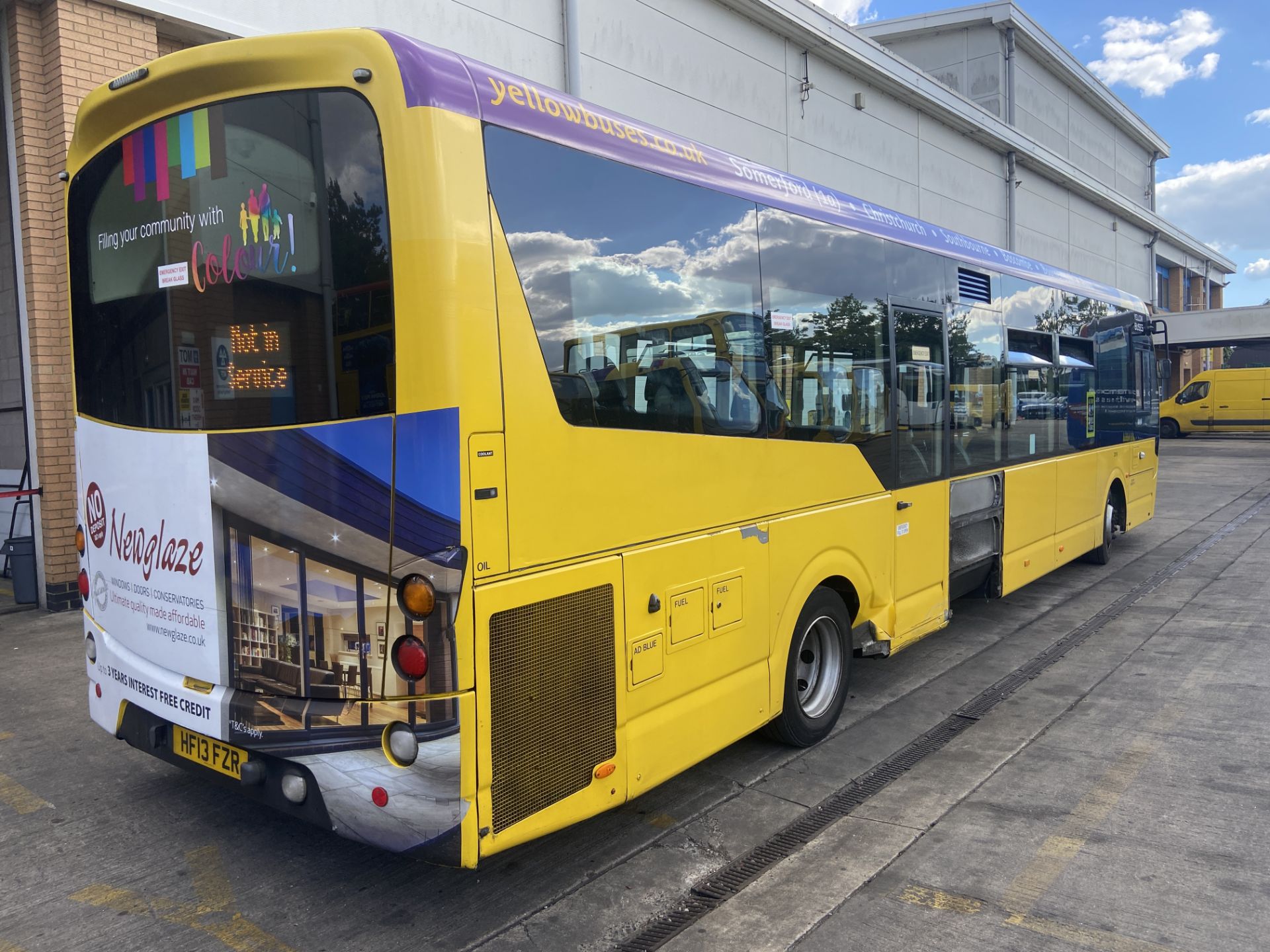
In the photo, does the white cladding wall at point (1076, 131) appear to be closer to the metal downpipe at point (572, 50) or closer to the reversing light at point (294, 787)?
the metal downpipe at point (572, 50)

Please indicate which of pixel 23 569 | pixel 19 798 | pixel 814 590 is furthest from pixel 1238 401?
pixel 19 798

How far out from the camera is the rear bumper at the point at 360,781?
2.87 metres

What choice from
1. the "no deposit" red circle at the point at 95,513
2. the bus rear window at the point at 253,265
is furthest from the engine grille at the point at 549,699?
the "no deposit" red circle at the point at 95,513

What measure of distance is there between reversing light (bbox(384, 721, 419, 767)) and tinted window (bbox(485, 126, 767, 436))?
1229mm

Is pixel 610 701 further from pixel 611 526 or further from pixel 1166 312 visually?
pixel 1166 312

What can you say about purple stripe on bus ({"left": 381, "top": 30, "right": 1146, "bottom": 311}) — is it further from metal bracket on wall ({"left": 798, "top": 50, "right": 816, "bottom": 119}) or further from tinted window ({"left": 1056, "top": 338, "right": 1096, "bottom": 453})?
metal bracket on wall ({"left": 798, "top": 50, "right": 816, "bottom": 119})

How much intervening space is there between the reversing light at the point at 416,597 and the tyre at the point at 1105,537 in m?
9.17

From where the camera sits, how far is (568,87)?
11.4m

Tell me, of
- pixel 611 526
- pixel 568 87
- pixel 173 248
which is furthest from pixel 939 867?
pixel 568 87

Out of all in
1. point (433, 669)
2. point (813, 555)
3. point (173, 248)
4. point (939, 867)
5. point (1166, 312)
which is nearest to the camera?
point (433, 669)

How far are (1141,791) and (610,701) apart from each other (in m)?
2.84

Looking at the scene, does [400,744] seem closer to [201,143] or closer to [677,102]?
[201,143]

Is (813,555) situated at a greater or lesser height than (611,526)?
lesser

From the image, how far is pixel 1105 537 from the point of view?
1011 cm
